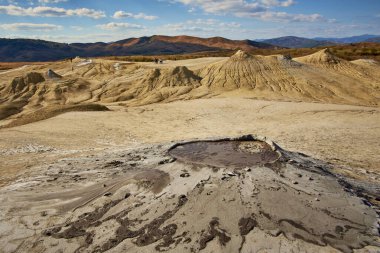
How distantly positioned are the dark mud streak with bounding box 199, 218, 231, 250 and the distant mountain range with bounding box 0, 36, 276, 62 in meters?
80.0

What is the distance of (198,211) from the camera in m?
5.91

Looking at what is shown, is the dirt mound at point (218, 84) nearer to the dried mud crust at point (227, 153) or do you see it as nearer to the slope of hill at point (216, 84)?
the slope of hill at point (216, 84)

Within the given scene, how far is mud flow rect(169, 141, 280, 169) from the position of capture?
7.32 m

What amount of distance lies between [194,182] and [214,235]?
1409 mm

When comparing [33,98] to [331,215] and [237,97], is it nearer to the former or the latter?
[237,97]

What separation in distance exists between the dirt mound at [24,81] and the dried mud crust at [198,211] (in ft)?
74.0

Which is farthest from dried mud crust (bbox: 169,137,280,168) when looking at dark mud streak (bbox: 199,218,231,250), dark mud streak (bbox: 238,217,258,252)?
dark mud streak (bbox: 199,218,231,250)

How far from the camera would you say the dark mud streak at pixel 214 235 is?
17.2 feet

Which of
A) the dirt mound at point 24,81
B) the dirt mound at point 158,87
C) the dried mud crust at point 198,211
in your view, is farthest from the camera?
the dirt mound at point 24,81

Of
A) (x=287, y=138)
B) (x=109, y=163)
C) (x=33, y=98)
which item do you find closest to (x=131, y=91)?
(x=33, y=98)

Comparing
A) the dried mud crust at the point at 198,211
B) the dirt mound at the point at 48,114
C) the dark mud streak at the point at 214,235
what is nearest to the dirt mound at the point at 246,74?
the dirt mound at the point at 48,114

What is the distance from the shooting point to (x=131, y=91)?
25156 millimetres

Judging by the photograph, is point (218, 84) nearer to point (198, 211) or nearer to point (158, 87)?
point (158, 87)

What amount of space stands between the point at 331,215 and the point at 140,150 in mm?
5504
